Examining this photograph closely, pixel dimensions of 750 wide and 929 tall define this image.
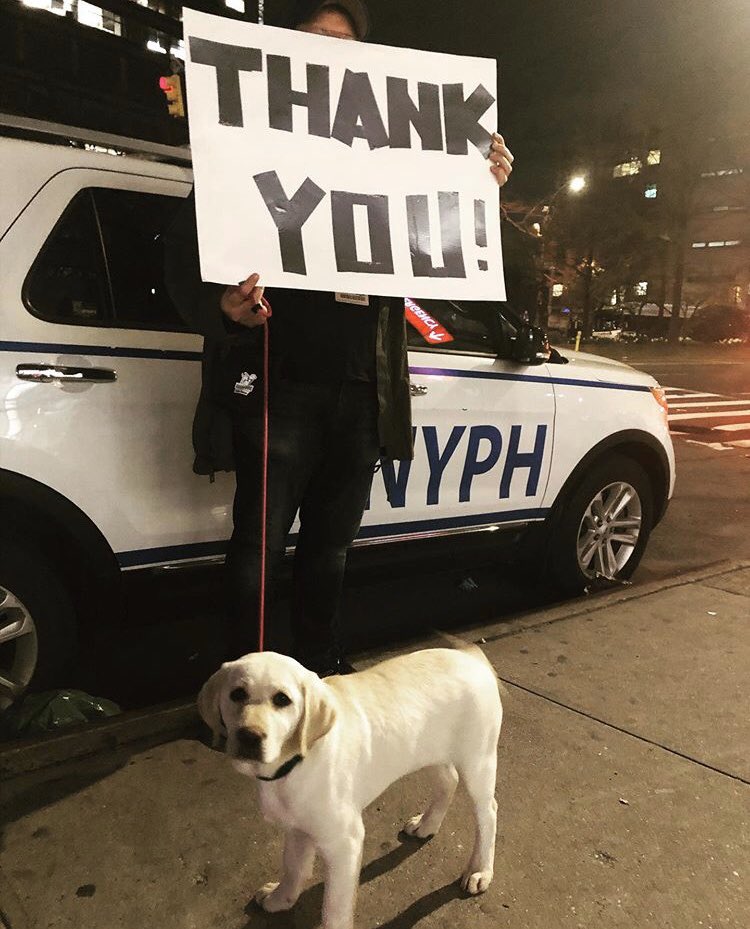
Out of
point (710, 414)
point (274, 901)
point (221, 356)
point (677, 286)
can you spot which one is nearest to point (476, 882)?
point (274, 901)

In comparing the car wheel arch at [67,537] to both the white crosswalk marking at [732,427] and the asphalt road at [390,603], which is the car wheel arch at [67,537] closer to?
the asphalt road at [390,603]

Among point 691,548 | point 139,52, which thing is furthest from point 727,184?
point 691,548

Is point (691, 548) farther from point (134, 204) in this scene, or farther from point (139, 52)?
point (139, 52)

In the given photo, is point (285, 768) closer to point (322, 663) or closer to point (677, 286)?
point (322, 663)

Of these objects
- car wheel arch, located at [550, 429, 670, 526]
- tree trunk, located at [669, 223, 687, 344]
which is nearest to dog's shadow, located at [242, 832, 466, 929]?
car wheel arch, located at [550, 429, 670, 526]

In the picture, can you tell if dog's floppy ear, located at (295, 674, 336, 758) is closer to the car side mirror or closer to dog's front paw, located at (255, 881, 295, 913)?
dog's front paw, located at (255, 881, 295, 913)

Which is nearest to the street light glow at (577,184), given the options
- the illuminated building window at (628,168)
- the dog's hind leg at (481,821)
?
the illuminated building window at (628,168)

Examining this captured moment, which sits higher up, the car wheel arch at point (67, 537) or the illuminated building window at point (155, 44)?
the illuminated building window at point (155, 44)

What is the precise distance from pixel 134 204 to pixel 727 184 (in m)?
51.2

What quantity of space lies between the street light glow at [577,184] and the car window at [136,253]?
127ft

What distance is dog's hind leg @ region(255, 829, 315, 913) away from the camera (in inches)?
75.3

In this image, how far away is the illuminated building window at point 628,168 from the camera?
39.2m

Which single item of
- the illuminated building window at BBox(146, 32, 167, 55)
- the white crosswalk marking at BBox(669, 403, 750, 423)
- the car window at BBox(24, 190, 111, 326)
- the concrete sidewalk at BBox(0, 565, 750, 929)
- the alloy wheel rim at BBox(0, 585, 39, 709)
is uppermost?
the illuminated building window at BBox(146, 32, 167, 55)

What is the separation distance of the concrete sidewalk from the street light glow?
38.6m
